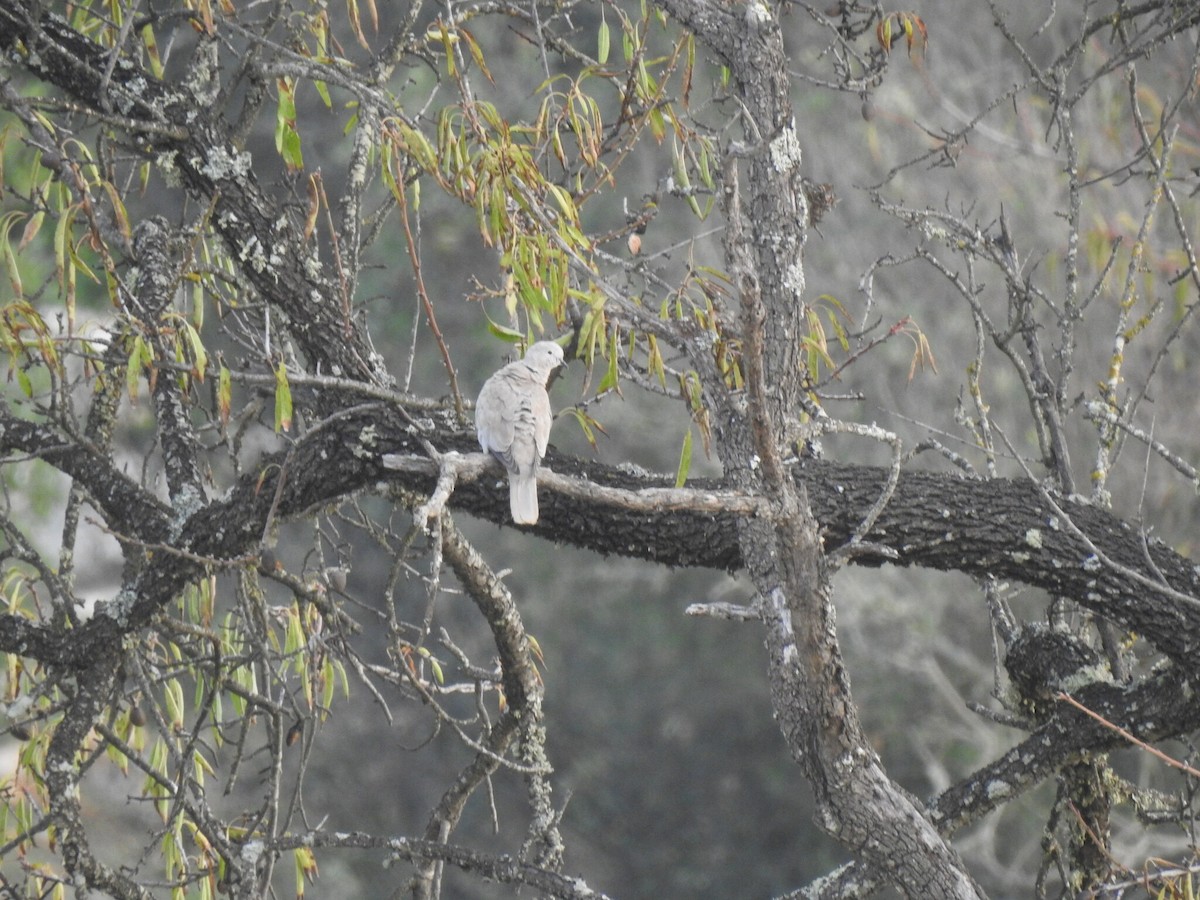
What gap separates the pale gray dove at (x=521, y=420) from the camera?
257cm

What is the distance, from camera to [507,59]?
31.8ft

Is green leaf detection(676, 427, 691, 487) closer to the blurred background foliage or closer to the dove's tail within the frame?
the dove's tail

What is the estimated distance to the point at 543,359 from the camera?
3236 mm

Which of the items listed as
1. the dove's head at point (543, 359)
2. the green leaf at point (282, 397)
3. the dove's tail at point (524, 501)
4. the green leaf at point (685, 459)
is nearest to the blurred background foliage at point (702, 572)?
the dove's head at point (543, 359)

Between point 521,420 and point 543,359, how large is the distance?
466 millimetres

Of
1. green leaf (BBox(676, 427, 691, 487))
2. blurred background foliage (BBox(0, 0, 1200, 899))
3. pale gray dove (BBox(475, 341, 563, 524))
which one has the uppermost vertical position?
blurred background foliage (BBox(0, 0, 1200, 899))

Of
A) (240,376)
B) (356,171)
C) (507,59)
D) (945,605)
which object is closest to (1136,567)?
(240,376)

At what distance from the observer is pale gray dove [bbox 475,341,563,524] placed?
257 cm

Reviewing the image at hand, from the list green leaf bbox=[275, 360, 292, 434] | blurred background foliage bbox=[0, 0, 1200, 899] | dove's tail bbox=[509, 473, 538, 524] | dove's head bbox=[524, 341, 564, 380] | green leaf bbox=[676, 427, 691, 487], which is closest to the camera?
green leaf bbox=[676, 427, 691, 487]

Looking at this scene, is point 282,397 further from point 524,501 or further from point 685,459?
point 685,459

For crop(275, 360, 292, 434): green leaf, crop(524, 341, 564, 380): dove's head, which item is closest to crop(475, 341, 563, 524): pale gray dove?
crop(524, 341, 564, 380): dove's head

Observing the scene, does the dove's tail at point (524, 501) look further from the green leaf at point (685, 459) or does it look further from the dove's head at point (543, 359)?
the dove's head at point (543, 359)

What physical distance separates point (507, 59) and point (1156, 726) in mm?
8074

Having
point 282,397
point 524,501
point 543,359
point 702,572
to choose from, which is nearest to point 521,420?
point 524,501
